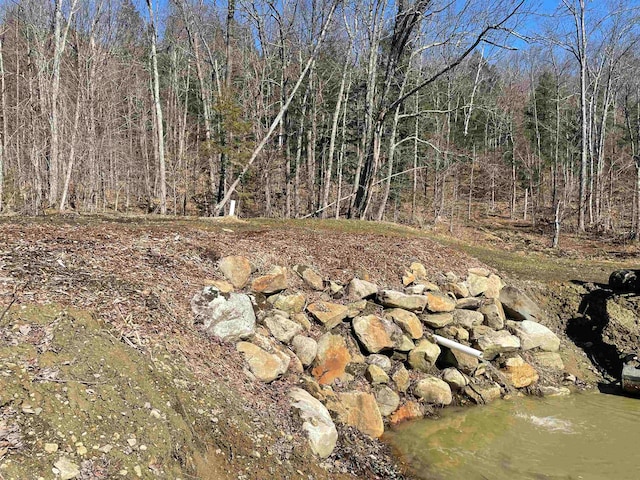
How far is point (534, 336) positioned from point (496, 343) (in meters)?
1.09

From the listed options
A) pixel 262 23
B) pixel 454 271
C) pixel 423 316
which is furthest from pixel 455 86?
pixel 423 316

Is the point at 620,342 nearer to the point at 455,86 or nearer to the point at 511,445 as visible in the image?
the point at 511,445

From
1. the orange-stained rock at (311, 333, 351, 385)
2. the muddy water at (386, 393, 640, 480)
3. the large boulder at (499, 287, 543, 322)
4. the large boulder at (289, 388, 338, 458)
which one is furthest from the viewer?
the large boulder at (499, 287, 543, 322)

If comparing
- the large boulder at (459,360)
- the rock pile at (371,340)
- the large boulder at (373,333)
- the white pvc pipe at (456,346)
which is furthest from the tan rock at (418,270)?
the large boulder at (373,333)

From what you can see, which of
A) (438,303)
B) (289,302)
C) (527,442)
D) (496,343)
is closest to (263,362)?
(289,302)

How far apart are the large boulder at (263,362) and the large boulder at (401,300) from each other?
2.54 m

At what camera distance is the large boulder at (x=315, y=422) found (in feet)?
14.2

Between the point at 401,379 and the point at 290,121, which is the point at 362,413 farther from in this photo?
the point at 290,121

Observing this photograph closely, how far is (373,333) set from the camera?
664 cm

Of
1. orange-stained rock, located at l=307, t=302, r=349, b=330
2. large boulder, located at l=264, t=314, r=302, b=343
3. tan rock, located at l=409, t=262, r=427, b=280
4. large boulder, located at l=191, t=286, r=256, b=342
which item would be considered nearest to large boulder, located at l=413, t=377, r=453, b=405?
orange-stained rock, located at l=307, t=302, r=349, b=330

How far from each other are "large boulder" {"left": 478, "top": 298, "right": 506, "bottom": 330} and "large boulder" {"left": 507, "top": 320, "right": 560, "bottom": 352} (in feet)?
0.79

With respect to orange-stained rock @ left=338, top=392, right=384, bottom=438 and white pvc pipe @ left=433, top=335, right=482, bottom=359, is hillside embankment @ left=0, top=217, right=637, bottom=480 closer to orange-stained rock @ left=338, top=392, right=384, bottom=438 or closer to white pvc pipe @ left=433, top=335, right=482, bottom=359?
orange-stained rock @ left=338, top=392, right=384, bottom=438

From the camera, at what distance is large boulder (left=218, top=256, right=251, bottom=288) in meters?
6.37

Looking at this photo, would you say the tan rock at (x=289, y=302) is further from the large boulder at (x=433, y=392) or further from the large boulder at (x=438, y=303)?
the large boulder at (x=438, y=303)
